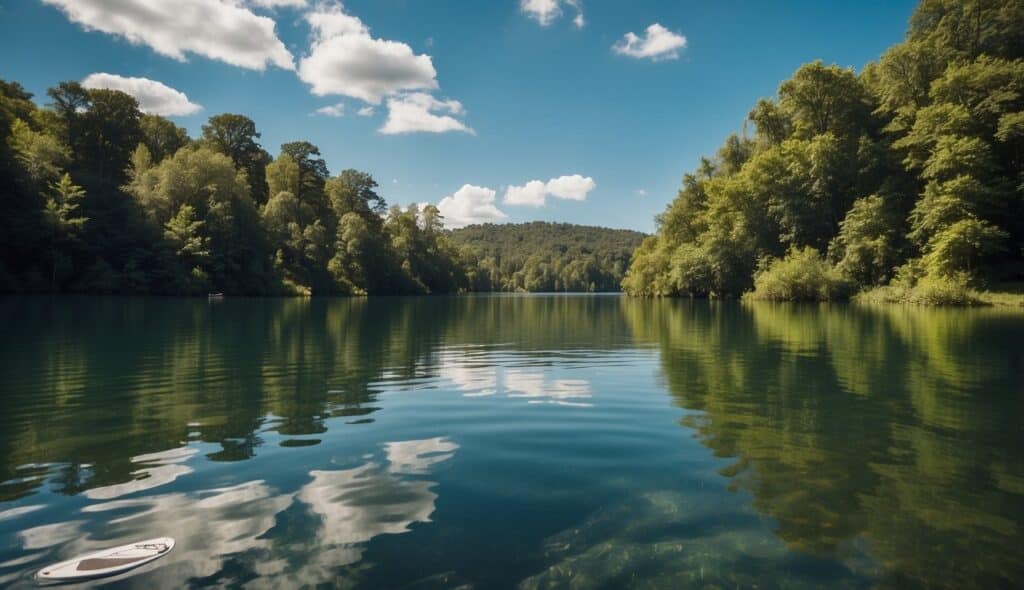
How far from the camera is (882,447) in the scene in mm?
6496

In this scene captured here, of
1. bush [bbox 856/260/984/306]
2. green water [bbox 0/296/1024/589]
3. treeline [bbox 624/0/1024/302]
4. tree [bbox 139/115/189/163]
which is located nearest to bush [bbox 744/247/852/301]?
treeline [bbox 624/0/1024/302]

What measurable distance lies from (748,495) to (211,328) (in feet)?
76.8

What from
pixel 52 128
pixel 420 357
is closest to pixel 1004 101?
pixel 420 357

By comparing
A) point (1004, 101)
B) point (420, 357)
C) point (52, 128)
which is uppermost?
point (52, 128)

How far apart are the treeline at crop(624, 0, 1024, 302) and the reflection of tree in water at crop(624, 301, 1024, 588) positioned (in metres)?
34.4

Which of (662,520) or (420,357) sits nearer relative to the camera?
(662,520)

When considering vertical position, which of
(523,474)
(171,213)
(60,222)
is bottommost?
(523,474)

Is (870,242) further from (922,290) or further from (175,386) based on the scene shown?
(175,386)

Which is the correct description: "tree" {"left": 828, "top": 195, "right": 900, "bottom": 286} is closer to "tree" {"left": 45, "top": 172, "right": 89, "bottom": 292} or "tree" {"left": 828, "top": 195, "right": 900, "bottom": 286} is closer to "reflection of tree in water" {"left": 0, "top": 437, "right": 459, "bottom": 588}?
"reflection of tree in water" {"left": 0, "top": 437, "right": 459, "bottom": 588}

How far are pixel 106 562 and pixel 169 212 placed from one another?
245ft

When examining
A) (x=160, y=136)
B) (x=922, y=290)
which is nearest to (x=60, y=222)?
(x=160, y=136)

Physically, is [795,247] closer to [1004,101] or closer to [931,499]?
[1004,101]

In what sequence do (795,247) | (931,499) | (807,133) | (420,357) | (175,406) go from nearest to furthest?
(931,499), (175,406), (420,357), (795,247), (807,133)

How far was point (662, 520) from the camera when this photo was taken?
4.51 metres
